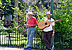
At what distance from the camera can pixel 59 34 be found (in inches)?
295

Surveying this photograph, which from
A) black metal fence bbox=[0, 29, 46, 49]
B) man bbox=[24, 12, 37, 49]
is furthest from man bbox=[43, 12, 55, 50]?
black metal fence bbox=[0, 29, 46, 49]

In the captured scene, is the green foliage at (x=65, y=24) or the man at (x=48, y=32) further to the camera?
the green foliage at (x=65, y=24)

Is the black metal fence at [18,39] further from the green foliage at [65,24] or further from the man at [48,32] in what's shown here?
the green foliage at [65,24]

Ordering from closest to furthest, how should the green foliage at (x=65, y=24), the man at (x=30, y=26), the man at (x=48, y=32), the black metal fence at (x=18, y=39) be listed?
the man at (x=48, y=32) < the man at (x=30, y=26) < the green foliage at (x=65, y=24) < the black metal fence at (x=18, y=39)

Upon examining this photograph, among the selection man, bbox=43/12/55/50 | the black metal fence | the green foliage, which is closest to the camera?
man, bbox=43/12/55/50

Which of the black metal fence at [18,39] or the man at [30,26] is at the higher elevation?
the man at [30,26]

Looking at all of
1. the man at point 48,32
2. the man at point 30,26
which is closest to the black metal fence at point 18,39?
the man at point 30,26

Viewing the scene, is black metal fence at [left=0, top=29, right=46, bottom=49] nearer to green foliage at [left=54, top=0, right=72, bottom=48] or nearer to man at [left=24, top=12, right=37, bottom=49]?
man at [left=24, top=12, right=37, bottom=49]

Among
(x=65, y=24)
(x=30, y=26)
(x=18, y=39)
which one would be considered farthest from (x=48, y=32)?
Result: (x=18, y=39)

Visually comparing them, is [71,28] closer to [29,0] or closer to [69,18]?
[69,18]

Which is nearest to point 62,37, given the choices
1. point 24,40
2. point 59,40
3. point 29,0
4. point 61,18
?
point 59,40

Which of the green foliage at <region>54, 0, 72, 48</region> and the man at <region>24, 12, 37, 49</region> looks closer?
the man at <region>24, 12, 37, 49</region>

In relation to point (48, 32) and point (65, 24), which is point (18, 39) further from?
point (65, 24)

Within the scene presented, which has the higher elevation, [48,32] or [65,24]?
[65,24]
